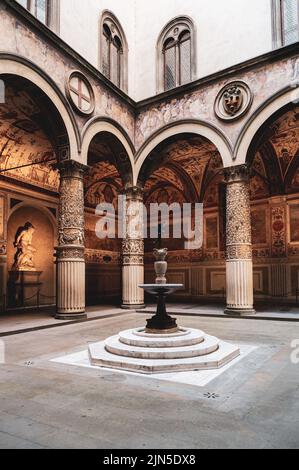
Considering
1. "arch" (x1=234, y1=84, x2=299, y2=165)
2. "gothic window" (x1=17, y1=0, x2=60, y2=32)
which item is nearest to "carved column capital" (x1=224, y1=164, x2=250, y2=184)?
"arch" (x1=234, y1=84, x2=299, y2=165)

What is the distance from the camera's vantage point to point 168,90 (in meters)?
13.7

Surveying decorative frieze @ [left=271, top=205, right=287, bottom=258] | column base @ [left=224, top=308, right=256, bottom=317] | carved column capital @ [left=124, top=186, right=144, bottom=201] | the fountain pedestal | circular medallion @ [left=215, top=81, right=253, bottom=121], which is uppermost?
circular medallion @ [left=215, top=81, right=253, bottom=121]

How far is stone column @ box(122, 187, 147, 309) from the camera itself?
14.0 m

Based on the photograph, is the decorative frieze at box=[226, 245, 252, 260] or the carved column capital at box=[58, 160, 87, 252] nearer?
the carved column capital at box=[58, 160, 87, 252]

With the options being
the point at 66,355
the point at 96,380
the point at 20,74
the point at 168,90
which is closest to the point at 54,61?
the point at 20,74

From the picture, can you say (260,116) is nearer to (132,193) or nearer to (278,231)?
(132,193)

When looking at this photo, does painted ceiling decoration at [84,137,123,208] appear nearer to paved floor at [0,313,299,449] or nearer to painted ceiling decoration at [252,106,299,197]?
painted ceiling decoration at [252,106,299,197]

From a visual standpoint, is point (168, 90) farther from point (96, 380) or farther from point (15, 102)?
point (96, 380)

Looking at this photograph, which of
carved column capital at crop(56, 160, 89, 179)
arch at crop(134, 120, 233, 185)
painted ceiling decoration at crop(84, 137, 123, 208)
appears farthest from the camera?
painted ceiling decoration at crop(84, 137, 123, 208)

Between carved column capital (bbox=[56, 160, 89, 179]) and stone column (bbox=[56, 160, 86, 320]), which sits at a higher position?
carved column capital (bbox=[56, 160, 89, 179])

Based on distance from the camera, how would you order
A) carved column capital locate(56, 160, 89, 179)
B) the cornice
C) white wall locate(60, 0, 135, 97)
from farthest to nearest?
white wall locate(60, 0, 135, 97), carved column capital locate(56, 160, 89, 179), the cornice

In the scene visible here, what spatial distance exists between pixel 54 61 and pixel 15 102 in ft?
5.70

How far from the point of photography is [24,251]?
14.3m

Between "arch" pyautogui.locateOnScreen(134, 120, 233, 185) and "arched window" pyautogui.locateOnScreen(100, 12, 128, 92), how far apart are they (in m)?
2.84
